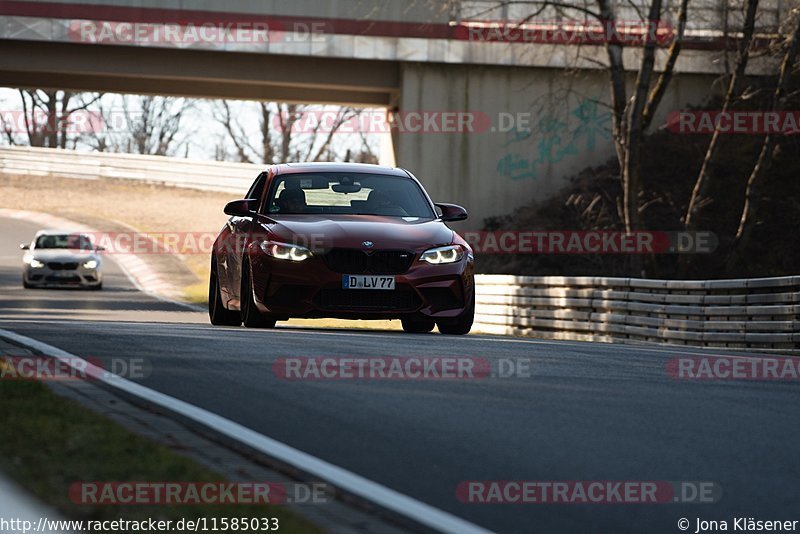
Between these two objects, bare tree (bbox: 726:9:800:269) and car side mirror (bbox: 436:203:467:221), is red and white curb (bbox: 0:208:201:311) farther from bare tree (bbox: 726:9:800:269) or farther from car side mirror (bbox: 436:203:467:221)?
car side mirror (bbox: 436:203:467:221)

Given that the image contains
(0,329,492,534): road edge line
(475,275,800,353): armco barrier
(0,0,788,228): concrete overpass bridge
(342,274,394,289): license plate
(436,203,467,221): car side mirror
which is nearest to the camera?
(0,329,492,534): road edge line

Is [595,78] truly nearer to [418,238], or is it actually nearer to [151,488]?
[418,238]

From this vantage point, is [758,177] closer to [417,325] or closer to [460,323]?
[417,325]

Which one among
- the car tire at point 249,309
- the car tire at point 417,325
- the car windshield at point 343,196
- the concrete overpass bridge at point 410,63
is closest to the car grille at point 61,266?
the concrete overpass bridge at point 410,63

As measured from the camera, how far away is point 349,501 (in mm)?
Answer: 5496

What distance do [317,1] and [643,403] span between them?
86.9 ft

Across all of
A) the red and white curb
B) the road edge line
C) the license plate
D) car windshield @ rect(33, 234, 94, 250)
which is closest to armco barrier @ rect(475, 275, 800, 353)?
the license plate

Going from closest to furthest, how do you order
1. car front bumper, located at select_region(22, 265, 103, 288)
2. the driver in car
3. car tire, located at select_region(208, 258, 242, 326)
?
the driver in car
car tire, located at select_region(208, 258, 242, 326)
car front bumper, located at select_region(22, 265, 103, 288)

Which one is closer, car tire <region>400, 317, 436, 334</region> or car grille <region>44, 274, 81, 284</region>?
car tire <region>400, 317, 436, 334</region>

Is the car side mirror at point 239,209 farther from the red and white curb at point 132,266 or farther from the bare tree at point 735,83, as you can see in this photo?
the bare tree at point 735,83

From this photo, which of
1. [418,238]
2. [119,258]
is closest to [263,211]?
[418,238]

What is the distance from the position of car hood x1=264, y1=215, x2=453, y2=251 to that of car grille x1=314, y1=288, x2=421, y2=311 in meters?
0.40

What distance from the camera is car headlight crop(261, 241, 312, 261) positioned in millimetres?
13055

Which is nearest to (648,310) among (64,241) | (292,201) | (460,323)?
(460,323)
